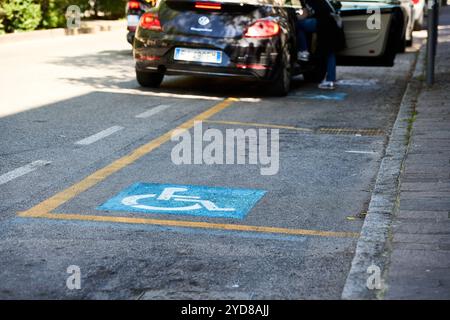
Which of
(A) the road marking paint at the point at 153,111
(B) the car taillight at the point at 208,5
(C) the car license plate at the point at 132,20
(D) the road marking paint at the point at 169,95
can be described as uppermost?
(B) the car taillight at the point at 208,5

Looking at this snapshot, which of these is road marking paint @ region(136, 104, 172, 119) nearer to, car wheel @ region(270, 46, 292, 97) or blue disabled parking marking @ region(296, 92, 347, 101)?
car wheel @ region(270, 46, 292, 97)

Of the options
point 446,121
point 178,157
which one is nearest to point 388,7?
point 446,121

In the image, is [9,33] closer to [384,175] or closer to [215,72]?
[215,72]

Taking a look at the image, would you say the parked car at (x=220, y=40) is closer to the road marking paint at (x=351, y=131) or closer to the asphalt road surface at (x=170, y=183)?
the asphalt road surface at (x=170, y=183)

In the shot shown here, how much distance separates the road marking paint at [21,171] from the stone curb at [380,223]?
277 cm

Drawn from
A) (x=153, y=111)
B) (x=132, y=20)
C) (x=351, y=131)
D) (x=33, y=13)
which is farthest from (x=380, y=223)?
(x=33, y=13)

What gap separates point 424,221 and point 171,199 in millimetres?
1846

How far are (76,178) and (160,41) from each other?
5331 millimetres

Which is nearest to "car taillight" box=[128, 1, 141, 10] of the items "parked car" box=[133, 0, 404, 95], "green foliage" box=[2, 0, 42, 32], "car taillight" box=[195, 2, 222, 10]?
"parked car" box=[133, 0, 404, 95]

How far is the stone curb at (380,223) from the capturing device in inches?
186

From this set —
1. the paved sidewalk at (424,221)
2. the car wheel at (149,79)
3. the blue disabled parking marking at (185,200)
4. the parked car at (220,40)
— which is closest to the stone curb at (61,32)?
the car wheel at (149,79)

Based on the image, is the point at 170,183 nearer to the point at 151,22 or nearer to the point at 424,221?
the point at 424,221

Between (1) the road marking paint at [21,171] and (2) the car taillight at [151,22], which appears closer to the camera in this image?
(1) the road marking paint at [21,171]

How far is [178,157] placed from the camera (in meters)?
8.27
